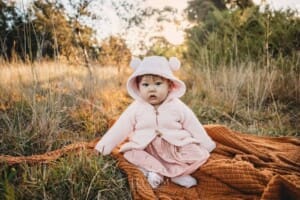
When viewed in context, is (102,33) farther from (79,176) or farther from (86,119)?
(79,176)

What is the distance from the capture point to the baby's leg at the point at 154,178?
2125 millimetres

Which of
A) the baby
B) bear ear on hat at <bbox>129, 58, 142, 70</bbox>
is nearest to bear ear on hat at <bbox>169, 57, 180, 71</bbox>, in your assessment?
the baby

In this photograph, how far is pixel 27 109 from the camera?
324 centimetres

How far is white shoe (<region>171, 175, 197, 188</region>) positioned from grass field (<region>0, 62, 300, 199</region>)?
316 millimetres

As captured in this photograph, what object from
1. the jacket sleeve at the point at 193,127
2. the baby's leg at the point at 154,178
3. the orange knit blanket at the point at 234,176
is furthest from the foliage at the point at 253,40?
the baby's leg at the point at 154,178

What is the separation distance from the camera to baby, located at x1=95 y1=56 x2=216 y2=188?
2.23m

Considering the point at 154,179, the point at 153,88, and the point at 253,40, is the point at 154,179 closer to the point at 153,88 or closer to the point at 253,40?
the point at 153,88

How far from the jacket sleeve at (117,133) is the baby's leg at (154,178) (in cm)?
32

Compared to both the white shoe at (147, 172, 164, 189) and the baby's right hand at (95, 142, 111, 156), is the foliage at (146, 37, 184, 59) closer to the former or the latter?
the baby's right hand at (95, 142, 111, 156)

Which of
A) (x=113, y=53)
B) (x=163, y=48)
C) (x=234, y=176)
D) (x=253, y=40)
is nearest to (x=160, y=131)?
(x=234, y=176)

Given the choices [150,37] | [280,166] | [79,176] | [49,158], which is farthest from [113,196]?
[150,37]

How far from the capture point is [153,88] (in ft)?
7.63

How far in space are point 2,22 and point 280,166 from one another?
7.69 metres

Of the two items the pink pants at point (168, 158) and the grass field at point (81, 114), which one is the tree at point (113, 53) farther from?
the pink pants at point (168, 158)
